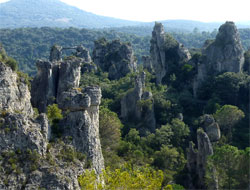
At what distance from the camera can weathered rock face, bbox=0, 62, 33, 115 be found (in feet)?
67.6

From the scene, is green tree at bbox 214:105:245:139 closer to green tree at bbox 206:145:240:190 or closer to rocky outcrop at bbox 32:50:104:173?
green tree at bbox 206:145:240:190

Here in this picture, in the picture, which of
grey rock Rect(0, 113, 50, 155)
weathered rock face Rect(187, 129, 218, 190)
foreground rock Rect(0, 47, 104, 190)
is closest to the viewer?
foreground rock Rect(0, 47, 104, 190)

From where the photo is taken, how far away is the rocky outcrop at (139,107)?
4478 centimetres

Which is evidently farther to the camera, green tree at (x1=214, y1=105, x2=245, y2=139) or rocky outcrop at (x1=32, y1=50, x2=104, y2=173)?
green tree at (x1=214, y1=105, x2=245, y2=139)

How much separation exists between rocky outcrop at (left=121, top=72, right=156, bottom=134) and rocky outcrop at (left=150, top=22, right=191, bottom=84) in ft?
48.2

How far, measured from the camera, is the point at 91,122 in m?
21.0

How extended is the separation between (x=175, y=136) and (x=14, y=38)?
112 metres

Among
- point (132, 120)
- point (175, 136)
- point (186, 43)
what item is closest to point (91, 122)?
point (175, 136)

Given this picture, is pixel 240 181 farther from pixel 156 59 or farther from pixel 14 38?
pixel 14 38

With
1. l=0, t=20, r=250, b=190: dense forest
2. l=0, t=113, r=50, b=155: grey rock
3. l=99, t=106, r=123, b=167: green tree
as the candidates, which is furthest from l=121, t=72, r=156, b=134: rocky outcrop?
l=0, t=113, r=50, b=155: grey rock

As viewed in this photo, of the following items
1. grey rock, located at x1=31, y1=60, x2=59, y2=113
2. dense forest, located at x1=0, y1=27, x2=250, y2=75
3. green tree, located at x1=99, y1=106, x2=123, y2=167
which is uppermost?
grey rock, located at x1=31, y1=60, x2=59, y2=113

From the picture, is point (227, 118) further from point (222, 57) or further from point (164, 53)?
point (164, 53)

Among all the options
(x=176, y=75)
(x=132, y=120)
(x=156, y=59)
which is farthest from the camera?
(x=156, y=59)

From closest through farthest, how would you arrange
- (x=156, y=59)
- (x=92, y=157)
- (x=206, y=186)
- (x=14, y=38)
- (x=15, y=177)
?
(x=15, y=177) → (x=92, y=157) → (x=206, y=186) → (x=156, y=59) → (x=14, y=38)
